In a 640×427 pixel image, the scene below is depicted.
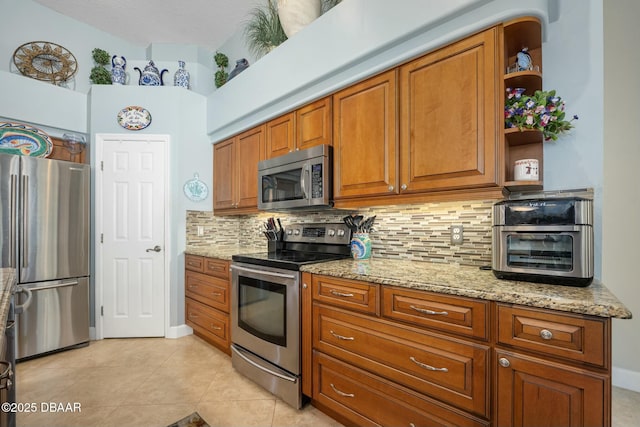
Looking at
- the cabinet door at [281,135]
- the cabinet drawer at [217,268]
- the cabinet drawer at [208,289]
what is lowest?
the cabinet drawer at [208,289]

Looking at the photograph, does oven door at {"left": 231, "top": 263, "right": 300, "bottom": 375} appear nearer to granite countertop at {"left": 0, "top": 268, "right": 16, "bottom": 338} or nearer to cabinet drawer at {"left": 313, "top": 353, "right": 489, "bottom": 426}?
cabinet drawer at {"left": 313, "top": 353, "right": 489, "bottom": 426}

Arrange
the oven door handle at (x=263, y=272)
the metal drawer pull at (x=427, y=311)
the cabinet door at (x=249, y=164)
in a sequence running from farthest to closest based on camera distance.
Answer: the cabinet door at (x=249, y=164) < the oven door handle at (x=263, y=272) < the metal drawer pull at (x=427, y=311)

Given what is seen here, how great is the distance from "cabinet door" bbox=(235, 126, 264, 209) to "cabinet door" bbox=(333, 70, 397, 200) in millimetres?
982

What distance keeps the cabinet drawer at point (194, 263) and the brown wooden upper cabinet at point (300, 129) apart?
1.27 m

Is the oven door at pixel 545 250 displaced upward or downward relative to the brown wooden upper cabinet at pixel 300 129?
downward

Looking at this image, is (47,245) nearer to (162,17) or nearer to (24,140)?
(24,140)

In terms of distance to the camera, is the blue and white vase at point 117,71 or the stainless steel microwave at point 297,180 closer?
the stainless steel microwave at point 297,180

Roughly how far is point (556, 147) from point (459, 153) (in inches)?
19.0

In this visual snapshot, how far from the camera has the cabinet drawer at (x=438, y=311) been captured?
1180mm

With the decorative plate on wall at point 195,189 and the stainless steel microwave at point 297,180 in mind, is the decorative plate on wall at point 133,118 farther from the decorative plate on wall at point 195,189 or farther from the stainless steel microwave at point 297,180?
the stainless steel microwave at point 297,180

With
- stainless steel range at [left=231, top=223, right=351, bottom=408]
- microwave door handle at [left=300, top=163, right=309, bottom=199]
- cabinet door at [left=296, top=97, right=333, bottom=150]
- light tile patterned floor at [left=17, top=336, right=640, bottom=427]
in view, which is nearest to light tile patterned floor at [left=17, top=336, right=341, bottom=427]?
light tile patterned floor at [left=17, top=336, right=640, bottom=427]

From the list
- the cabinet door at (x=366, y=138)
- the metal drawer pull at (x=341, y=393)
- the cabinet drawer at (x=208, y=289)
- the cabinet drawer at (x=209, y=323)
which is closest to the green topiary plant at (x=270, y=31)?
the cabinet door at (x=366, y=138)

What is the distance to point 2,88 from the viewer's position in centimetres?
275

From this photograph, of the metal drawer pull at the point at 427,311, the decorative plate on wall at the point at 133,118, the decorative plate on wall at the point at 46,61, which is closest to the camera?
the metal drawer pull at the point at 427,311
